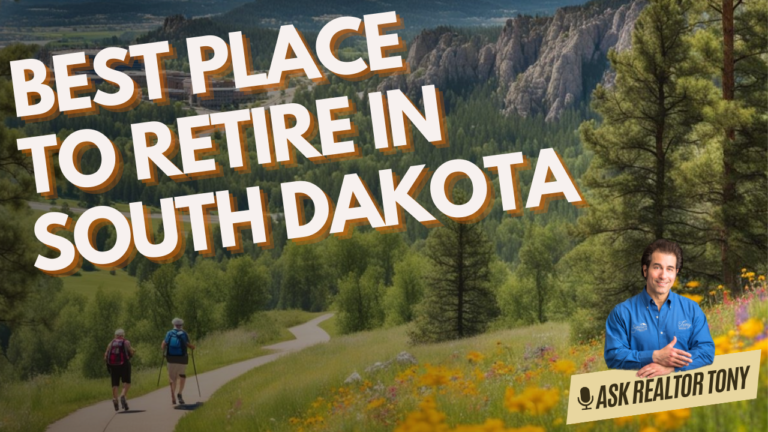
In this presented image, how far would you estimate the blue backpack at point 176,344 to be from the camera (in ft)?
56.5

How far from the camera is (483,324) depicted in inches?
1355

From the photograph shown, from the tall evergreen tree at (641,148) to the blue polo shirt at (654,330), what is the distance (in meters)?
13.0

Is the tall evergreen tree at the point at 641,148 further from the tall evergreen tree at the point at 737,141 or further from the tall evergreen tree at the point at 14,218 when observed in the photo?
the tall evergreen tree at the point at 14,218

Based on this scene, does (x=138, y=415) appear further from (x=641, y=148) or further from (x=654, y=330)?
(x=641, y=148)

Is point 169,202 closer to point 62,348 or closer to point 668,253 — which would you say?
point 668,253

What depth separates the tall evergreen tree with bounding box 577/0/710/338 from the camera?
→ 61.9 ft

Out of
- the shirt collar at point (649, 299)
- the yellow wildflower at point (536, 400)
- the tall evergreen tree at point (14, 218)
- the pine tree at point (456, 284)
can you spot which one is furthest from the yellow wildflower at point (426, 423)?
the pine tree at point (456, 284)

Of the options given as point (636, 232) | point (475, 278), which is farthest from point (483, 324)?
point (636, 232)

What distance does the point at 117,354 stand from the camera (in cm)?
1723

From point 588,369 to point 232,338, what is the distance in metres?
35.4

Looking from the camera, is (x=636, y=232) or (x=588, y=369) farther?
(x=636, y=232)

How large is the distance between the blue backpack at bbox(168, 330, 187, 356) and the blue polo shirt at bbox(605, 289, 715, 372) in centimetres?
1288

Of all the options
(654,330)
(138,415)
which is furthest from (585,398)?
(138,415)

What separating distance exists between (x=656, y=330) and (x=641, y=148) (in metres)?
14.2
